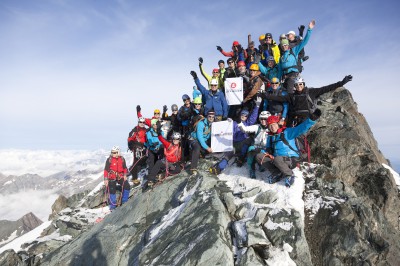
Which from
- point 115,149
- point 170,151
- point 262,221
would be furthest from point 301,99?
point 115,149

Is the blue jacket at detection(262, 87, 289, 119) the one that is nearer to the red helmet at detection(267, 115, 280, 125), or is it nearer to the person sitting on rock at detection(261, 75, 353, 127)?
the person sitting on rock at detection(261, 75, 353, 127)

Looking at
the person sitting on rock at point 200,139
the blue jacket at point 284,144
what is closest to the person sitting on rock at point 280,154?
the blue jacket at point 284,144

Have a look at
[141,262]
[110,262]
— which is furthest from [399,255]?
[110,262]

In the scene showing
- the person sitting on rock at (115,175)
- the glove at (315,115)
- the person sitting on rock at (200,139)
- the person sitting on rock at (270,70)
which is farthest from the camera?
the person sitting on rock at (115,175)

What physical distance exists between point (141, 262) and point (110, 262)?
6.67 feet

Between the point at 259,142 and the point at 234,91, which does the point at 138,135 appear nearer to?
the point at 234,91

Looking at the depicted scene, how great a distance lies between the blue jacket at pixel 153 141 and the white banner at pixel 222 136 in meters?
4.16

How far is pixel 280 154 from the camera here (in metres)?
10.6

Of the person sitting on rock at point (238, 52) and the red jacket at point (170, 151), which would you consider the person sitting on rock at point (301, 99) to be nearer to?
the red jacket at point (170, 151)

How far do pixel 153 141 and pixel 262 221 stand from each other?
32.0 feet

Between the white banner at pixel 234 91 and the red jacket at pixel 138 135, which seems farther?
the red jacket at pixel 138 135

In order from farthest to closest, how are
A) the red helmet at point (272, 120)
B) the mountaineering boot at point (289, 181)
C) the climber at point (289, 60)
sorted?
the climber at point (289, 60) < the red helmet at point (272, 120) < the mountaineering boot at point (289, 181)

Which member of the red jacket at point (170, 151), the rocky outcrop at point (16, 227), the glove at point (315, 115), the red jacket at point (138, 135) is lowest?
the rocky outcrop at point (16, 227)

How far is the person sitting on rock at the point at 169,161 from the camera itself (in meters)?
14.0
